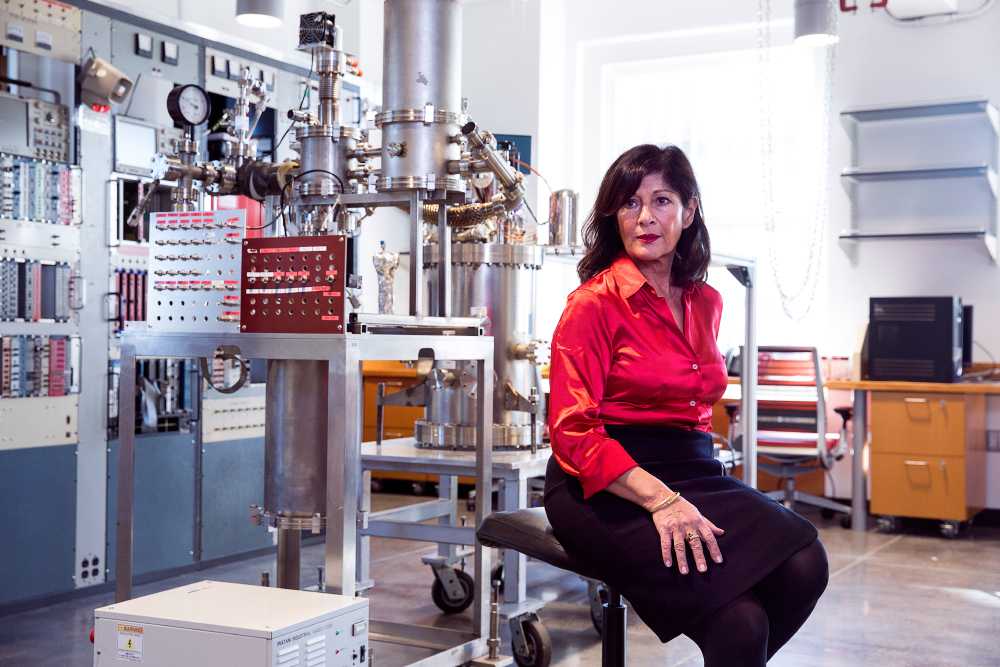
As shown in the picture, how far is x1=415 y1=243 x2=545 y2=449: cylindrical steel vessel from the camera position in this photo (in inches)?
115

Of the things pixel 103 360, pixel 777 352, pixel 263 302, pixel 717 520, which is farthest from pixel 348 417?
pixel 777 352

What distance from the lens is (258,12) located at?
421cm

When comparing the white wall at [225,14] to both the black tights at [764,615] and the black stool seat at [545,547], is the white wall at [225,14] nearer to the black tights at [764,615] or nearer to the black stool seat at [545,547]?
the black stool seat at [545,547]

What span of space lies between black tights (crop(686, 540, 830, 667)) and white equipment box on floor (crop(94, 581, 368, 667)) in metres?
0.63

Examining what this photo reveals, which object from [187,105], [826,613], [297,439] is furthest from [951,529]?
[187,105]

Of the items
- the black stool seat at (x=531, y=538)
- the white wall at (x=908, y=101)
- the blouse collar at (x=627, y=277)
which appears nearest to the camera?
the black stool seat at (x=531, y=538)

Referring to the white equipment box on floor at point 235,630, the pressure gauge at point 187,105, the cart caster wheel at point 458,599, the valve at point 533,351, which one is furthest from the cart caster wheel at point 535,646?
the pressure gauge at point 187,105

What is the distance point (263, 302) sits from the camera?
6.76 feet

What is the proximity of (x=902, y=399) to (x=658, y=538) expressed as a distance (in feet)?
12.1

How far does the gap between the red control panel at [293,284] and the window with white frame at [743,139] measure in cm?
396

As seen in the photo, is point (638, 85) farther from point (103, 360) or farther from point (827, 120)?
point (103, 360)

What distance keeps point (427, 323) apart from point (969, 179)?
157 inches

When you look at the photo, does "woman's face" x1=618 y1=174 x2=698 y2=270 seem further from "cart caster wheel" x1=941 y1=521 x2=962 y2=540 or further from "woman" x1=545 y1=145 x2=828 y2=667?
"cart caster wheel" x1=941 y1=521 x2=962 y2=540

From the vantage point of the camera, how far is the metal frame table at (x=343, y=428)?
6.26ft
